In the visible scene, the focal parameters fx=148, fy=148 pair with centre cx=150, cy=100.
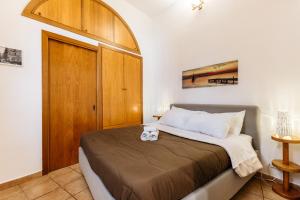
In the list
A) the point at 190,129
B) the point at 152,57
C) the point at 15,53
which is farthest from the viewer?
the point at 152,57

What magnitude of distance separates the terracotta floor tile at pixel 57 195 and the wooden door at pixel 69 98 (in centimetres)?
64

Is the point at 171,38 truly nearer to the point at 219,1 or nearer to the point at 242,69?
the point at 219,1

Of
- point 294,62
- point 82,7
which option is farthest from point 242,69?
point 82,7

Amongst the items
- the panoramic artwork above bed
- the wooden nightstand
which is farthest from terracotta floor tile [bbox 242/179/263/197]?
the panoramic artwork above bed

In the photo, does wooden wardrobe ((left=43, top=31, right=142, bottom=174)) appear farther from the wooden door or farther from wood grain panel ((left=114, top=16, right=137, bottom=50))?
wood grain panel ((left=114, top=16, right=137, bottom=50))

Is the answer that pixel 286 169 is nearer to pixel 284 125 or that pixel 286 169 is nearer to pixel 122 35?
pixel 284 125

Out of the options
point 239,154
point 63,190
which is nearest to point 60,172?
point 63,190

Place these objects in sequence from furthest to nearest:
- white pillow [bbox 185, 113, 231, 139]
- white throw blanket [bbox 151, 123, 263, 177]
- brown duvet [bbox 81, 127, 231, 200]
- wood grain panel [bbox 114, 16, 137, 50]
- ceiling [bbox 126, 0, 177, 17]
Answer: ceiling [bbox 126, 0, 177, 17], wood grain panel [bbox 114, 16, 137, 50], white pillow [bbox 185, 113, 231, 139], white throw blanket [bbox 151, 123, 263, 177], brown duvet [bbox 81, 127, 231, 200]

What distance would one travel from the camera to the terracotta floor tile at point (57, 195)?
1661mm

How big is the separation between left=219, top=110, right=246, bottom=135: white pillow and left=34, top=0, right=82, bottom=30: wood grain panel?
9.22 ft

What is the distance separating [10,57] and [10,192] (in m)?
1.66

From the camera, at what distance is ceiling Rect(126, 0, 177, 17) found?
326 cm

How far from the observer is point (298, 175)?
178cm

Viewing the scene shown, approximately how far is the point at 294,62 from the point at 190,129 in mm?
1518
